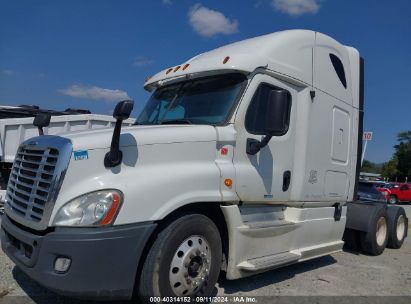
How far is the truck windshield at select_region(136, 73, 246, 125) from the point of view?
476cm

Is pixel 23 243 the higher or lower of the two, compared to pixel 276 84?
lower

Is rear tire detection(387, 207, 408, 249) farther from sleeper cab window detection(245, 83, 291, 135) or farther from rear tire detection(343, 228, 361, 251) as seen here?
sleeper cab window detection(245, 83, 291, 135)

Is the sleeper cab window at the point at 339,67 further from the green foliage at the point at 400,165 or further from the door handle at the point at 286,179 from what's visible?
the green foliage at the point at 400,165

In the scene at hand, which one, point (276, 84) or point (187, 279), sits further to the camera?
point (276, 84)

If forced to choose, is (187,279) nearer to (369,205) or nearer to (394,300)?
(394,300)

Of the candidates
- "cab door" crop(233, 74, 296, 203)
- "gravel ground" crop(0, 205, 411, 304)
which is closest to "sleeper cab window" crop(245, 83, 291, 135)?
"cab door" crop(233, 74, 296, 203)

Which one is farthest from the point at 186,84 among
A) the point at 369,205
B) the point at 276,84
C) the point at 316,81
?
the point at 369,205

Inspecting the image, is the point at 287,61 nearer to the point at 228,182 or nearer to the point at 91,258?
the point at 228,182

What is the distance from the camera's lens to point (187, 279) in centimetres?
405

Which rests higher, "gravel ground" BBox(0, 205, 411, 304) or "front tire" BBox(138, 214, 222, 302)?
"front tire" BBox(138, 214, 222, 302)

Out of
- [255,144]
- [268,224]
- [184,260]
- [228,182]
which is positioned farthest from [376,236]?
[184,260]

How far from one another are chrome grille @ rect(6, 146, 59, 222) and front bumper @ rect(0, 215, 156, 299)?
272mm

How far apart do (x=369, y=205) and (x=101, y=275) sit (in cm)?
578

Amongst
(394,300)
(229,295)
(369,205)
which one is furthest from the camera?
(369,205)
